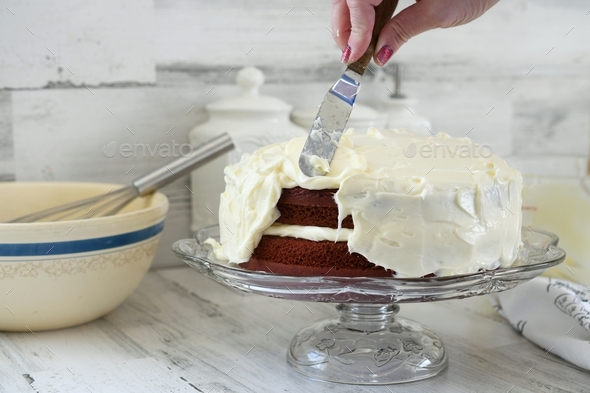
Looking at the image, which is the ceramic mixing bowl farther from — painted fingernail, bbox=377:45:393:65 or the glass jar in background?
the glass jar in background

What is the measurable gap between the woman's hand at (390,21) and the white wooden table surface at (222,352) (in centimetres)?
35

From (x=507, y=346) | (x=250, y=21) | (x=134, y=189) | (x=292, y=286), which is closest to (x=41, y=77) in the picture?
(x=134, y=189)

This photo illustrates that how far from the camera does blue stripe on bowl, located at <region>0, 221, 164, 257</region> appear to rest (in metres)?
0.76

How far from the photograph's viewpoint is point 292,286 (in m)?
0.63

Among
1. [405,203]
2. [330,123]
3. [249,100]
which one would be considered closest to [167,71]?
[249,100]

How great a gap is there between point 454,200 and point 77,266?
0.44 m

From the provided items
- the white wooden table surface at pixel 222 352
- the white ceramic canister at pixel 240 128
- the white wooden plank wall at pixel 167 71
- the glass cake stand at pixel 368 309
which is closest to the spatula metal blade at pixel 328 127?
the glass cake stand at pixel 368 309

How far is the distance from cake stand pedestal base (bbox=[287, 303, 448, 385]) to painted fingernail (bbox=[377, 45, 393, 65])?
279 millimetres

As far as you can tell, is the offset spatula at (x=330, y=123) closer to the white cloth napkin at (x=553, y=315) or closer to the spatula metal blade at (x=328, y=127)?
the spatula metal blade at (x=328, y=127)

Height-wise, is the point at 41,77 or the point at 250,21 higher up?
the point at 250,21

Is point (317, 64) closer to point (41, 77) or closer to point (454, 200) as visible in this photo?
point (41, 77)

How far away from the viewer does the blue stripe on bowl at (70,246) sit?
2.49 ft

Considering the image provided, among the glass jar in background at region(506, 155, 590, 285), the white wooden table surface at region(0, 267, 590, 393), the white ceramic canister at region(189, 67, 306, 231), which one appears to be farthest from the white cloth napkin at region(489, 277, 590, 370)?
the white ceramic canister at region(189, 67, 306, 231)

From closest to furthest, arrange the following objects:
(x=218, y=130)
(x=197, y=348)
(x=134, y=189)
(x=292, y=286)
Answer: (x=292, y=286)
(x=197, y=348)
(x=134, y=189)
(x=218, y=130)
